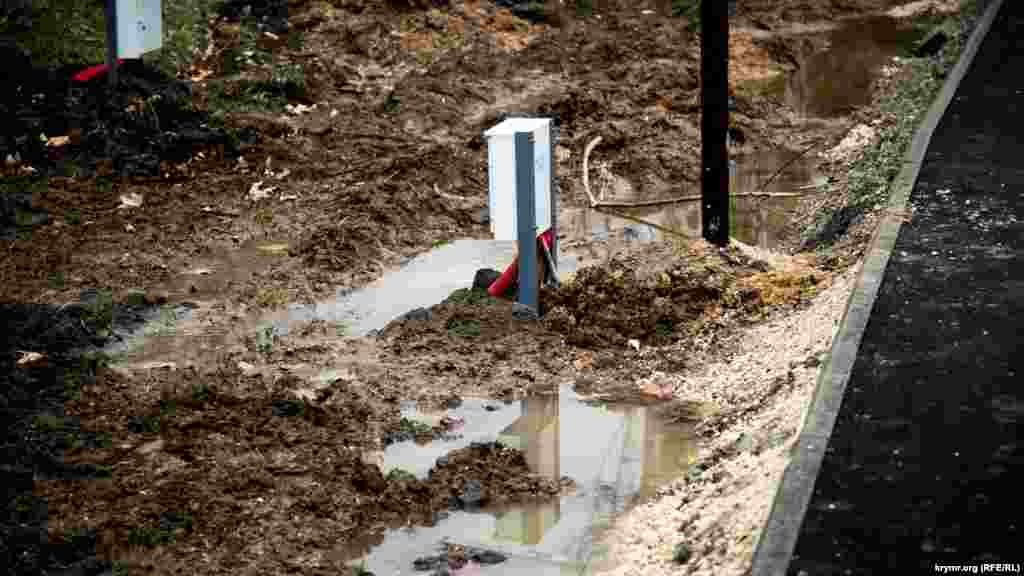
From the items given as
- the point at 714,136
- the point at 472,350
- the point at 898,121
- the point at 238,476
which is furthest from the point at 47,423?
the point at 898,121

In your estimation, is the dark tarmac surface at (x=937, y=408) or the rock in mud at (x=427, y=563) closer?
the dark tarmac surface at (x=937, y=408)

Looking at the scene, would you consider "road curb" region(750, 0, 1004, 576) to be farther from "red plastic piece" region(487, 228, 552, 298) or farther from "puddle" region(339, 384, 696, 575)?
"red plastic piece" region(487, 228, 552, 298)

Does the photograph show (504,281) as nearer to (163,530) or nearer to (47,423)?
(47,423)

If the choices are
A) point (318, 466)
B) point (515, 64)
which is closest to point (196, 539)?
point (318, 466)

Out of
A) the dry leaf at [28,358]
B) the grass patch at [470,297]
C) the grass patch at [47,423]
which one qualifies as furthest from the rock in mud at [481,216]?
the grass patch at [47,423]

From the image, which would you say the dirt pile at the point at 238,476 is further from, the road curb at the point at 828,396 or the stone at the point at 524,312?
the road curb at the point at 828,396

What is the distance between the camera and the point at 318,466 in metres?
10.6

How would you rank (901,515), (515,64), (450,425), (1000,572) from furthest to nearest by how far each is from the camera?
(515,64), (450,425), (901,515), (1000,572)

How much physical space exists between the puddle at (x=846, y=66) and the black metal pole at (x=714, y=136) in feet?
22.4

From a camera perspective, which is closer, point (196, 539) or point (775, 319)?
point (196, 539)

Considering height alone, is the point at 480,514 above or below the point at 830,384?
below

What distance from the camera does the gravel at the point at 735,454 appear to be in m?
8.69

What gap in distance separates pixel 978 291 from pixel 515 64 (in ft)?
37.9

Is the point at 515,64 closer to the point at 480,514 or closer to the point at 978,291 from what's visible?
the point at 978,291
